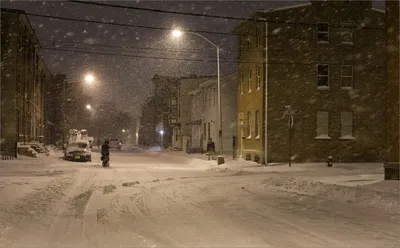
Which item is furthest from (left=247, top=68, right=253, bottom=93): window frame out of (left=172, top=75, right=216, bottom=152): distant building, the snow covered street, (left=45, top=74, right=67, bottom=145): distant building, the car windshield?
(left=45, top=74, right=67, bottom=145): distant building

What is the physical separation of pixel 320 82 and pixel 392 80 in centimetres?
1679

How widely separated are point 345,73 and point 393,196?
23580 mm

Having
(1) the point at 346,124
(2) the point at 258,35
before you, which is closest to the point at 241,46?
(2) the point at 258,35

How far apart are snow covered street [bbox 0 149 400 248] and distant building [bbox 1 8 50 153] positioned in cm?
2139

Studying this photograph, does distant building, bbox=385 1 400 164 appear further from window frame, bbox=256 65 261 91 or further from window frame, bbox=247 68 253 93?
window frame, bbox=247 68 253 93

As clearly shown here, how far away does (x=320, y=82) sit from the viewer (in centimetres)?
3647

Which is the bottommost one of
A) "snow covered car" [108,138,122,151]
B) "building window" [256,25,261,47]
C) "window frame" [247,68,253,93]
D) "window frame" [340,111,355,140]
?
"snow covered car" [108,138,122,151]

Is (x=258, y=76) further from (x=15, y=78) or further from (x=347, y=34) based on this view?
(x=15, y=78)

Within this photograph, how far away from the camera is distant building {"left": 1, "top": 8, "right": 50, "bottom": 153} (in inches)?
1505

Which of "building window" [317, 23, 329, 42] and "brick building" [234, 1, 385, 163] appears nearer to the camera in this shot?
"brick building" [234, 1, 385, 163]

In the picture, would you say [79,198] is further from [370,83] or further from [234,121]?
[234,121]

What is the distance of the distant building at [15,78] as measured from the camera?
125 ft

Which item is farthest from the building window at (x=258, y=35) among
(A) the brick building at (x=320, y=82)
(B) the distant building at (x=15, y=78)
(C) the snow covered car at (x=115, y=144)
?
(C) the snow covered car at (x=115, y=144)

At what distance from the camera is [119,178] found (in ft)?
75.9
